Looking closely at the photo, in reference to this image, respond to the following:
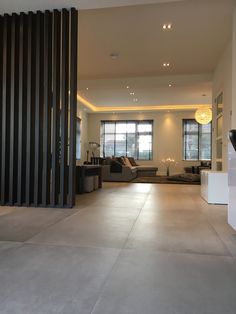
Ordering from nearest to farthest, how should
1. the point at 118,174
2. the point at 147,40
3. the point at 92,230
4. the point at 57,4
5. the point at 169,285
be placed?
the point at 169,285, the point at 92,230, the point at 57,4, the point at 147,40, the point at 118,174

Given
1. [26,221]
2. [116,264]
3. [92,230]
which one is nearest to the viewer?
[116,264]

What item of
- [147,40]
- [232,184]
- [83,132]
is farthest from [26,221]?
[83,132]

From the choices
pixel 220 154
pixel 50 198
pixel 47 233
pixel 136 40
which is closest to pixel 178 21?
pixel 136 40

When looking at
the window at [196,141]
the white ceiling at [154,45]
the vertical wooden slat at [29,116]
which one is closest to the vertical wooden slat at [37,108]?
the vertical wooden slat at [29,116]

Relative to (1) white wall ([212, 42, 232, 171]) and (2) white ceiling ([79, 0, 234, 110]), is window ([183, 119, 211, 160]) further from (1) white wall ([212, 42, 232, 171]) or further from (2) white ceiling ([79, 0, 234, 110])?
(1) white wall ([212, 42, 232, 171])

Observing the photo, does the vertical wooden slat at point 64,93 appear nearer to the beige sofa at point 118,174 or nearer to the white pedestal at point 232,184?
the white pedestal at point 232,184

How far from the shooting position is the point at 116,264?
7.11 feet

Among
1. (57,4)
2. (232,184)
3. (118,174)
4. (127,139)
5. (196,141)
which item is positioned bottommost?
(118,174)

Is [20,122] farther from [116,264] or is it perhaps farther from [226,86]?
[226,86]

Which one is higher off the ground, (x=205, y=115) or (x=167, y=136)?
(x=205, y=115)

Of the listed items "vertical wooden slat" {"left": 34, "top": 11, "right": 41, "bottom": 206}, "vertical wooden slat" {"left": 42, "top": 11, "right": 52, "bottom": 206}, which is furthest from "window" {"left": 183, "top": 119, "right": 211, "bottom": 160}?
"vertical wooden slat" {"left": 34, "top": 11, "right": 41, "bottom": 206}

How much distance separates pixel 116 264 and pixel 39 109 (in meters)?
3.35

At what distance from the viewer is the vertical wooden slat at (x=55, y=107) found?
4.67 meters

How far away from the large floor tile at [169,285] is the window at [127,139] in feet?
40.1
